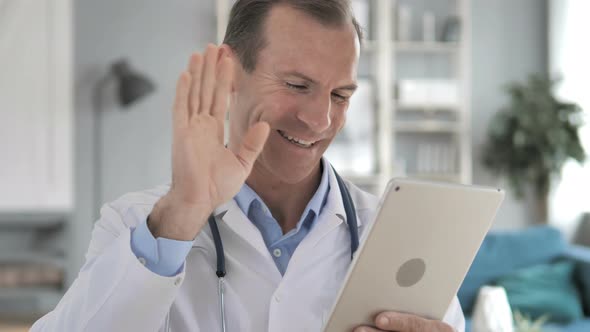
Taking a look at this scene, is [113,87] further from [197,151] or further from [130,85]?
[197,151]

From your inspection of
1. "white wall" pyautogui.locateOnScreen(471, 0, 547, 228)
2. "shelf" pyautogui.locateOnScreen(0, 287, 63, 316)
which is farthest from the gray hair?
"white wall" pyautogui.locateOnScreen(471, 0, 547, 228)

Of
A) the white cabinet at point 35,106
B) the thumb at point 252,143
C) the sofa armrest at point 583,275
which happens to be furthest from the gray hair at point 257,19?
the white cabinet at point 35,106

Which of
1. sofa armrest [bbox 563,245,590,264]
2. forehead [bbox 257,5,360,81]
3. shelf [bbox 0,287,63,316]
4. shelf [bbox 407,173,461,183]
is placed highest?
forehead [bbox 257,5,360,81]

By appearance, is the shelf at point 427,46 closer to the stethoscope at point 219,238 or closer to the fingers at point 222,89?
the stethoscope at point 219,238

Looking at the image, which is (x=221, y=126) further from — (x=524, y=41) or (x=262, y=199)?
(x=524, y=41)

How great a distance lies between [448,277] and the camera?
130 cm

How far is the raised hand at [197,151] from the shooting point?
105 cm

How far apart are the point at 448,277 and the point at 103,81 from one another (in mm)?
5242

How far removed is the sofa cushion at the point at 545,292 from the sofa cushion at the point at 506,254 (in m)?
0.06

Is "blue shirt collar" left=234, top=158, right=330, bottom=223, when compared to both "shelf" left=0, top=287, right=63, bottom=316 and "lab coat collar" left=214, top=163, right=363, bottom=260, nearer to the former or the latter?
"lab coat collar" left=214, top=163, right=363, bottom=260

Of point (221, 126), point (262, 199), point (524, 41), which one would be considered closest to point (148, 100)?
point (524, 41)

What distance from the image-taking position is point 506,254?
14.0 feet

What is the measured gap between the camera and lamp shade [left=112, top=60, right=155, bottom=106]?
589 centimetres

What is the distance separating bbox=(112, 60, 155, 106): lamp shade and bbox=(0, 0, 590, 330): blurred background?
0.01 m
